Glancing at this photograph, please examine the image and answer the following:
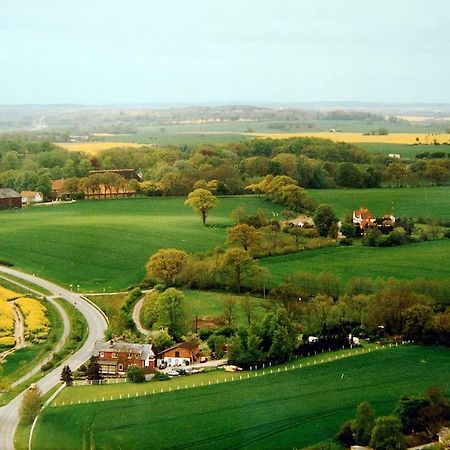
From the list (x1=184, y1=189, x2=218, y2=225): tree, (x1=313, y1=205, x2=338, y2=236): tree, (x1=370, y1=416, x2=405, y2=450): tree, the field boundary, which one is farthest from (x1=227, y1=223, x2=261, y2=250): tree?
(x1=370, y1=416, x2=405, y2=450): tree

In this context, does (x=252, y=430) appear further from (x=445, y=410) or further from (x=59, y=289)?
(x=59, y=289)

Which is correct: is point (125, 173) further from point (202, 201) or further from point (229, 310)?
point (229, 310)

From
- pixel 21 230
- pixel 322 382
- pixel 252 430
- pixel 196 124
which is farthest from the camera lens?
pixel 196 124

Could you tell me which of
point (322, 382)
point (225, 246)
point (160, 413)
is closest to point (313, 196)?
point (225, 246)

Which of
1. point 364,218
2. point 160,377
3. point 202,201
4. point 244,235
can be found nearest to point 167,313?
point 160,377

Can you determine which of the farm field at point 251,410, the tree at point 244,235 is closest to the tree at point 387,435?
the farm field at point 251,410

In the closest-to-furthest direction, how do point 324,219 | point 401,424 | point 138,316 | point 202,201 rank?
point 401,424
point 138,316
point 324,219
point 202,201

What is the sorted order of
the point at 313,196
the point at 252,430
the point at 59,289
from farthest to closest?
the point at 313,196, the point at 59,289, the point at 252,430
